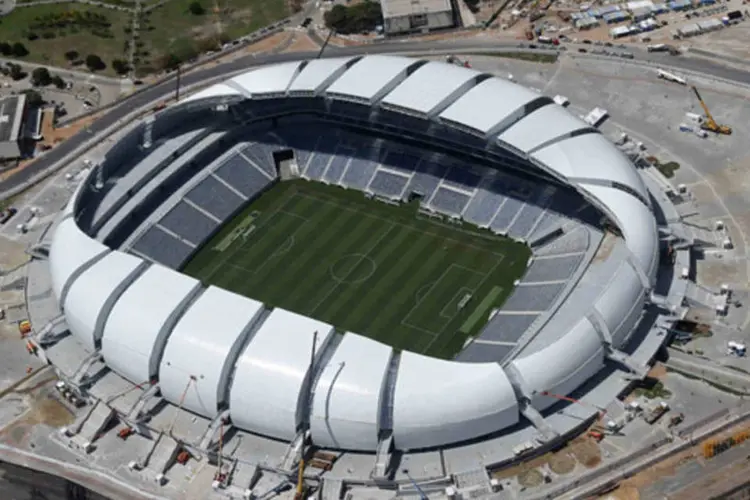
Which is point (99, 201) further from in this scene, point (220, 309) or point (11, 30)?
point (11, 30)

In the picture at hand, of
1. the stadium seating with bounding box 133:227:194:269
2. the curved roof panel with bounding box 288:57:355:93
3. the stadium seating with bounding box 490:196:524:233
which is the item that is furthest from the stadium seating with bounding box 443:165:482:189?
the stadium seating with bounding box 133:227:194:269

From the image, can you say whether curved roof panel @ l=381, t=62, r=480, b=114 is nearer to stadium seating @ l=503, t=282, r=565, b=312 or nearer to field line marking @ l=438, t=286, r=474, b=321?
field line marking @ l=438, t=286, r=474, b=321

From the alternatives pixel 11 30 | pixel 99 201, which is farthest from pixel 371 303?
pixel 11 30

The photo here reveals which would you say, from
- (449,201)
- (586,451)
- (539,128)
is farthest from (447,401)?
(539,128)

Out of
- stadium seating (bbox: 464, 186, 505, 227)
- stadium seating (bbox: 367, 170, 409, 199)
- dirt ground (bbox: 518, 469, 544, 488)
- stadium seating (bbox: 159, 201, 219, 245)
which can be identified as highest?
stadium seating (bbox: 464, 186, 505, 227)

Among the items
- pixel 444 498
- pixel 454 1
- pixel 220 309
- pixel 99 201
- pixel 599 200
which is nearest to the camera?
pixel 444 498

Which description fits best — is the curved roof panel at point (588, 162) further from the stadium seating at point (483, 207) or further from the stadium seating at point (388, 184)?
the stadium seating at point (388, 184)

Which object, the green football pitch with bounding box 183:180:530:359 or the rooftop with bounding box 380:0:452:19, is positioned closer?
the green football pitch with bounding box 183:180:530:359
